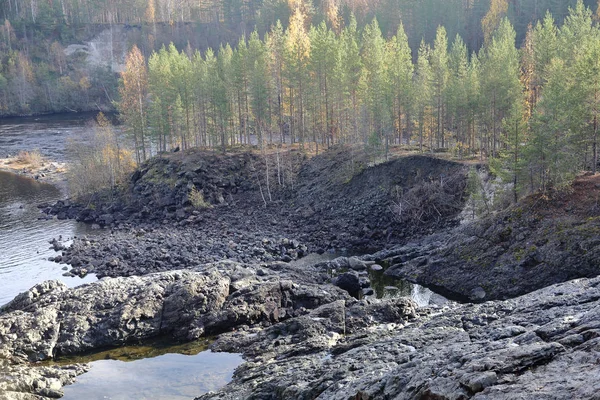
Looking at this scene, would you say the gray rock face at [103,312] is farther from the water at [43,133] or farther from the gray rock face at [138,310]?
the water at [43,133]

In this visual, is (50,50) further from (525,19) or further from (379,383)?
(379,383)

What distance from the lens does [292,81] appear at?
73.3m

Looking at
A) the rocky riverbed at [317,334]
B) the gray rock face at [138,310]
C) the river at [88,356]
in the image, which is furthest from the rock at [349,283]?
the river at [88,356]

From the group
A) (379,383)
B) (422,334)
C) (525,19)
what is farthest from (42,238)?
(525,19)

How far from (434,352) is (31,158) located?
301 feet

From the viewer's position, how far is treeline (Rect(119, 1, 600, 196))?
4341 centimetres

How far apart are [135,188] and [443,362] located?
5900cm

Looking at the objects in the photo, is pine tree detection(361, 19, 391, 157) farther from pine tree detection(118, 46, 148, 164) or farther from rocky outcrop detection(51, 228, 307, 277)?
pine tree detection(118, 46, 148, 164)

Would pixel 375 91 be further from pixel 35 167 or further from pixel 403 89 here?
pixel 35 167

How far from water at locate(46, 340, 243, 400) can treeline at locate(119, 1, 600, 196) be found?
1033 inches

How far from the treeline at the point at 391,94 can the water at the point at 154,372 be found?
86.1ft

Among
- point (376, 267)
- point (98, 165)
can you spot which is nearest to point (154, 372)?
point (376, 267)

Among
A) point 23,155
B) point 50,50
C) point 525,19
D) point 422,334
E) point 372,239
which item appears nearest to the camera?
point 422,334

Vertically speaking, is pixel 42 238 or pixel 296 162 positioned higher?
pixel 296 162
